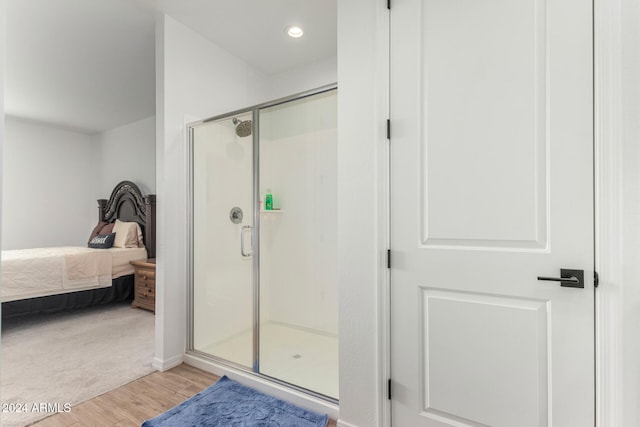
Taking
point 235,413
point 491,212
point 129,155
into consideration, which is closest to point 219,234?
point 235,413

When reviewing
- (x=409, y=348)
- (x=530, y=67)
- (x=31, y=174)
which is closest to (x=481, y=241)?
(x=409, y=348)

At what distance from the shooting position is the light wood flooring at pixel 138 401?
1853mm

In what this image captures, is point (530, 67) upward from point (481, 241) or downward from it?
upward

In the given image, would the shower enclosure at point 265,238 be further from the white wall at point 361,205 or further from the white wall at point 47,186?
the white wall at point 47,186

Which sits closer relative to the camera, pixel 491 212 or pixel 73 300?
pixel 491 212

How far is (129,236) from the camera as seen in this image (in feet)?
15.2

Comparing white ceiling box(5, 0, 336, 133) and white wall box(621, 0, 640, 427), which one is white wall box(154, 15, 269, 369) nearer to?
white ceiling box(5, 0, 336, 133)

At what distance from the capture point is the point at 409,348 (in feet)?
5.06

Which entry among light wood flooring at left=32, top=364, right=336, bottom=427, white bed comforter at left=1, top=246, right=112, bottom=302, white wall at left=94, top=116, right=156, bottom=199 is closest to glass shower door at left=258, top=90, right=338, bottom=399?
light wood flooring at left=32, top=364, right=336, bottom=427

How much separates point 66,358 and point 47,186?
4313 millimetres

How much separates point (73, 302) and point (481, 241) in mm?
4509

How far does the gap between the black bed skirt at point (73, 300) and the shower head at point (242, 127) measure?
3034mm

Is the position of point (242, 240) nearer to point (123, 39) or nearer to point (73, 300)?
point (123, 39)

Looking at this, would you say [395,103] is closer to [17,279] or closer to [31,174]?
[17,279]
